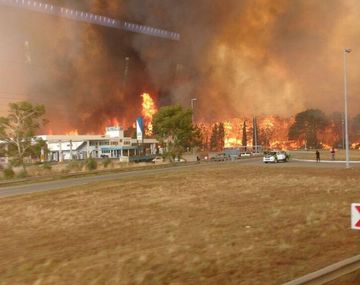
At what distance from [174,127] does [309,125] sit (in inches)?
3529

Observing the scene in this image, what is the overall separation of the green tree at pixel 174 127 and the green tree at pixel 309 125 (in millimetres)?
83856

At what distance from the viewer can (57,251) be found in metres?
10.5

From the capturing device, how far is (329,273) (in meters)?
6.86

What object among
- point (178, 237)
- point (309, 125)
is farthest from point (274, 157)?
point (309, 125)

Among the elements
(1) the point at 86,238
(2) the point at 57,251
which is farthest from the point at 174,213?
(2) the point at 57,251

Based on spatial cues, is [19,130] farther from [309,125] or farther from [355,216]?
[309,125]

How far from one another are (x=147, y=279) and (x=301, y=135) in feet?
474

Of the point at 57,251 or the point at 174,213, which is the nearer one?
the point at 57,251

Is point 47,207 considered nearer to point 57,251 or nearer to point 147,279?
point 57,251

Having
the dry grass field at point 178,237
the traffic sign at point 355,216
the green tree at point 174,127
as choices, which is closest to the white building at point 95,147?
the green tree at point 174,127

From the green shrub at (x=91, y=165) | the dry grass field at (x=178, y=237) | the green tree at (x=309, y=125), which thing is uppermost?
the green tree at (x=309, y=125)

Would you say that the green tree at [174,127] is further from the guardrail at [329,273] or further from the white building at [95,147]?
the guardrail at [329,273]

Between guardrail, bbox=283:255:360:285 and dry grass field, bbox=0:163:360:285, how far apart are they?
0.89 feet

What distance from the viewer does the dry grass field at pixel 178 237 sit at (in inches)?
324
